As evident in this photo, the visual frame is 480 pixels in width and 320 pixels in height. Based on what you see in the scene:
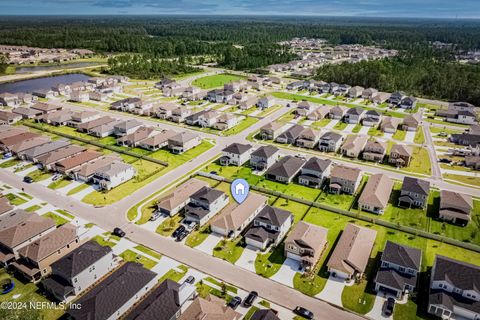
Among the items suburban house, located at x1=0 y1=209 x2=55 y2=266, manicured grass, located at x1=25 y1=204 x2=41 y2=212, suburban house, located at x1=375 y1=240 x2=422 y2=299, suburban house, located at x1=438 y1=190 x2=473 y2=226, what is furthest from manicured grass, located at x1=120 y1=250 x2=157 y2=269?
suburban house, located at x1=438 y1=190 x2=473 y2=226

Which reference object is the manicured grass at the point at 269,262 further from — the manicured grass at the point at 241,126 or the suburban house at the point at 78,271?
the manicured grass at the point at 241,126

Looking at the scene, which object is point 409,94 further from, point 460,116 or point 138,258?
point 138,258

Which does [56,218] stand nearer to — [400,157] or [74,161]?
[74,161]

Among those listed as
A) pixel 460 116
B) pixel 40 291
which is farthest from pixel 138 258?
pixel 460 116

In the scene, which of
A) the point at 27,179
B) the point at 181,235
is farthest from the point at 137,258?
the point at 27,179

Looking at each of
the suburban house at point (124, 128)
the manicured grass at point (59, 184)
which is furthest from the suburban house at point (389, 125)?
the manicured grass at point (59, 184)

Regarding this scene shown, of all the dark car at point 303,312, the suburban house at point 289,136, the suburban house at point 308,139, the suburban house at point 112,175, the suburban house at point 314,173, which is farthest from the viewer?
the suburban house at point 289,136

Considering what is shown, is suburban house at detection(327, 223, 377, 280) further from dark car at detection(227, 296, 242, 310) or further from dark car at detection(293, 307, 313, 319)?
dark car at detection(227, 296, 242, 310)

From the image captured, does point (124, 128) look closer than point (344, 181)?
No
